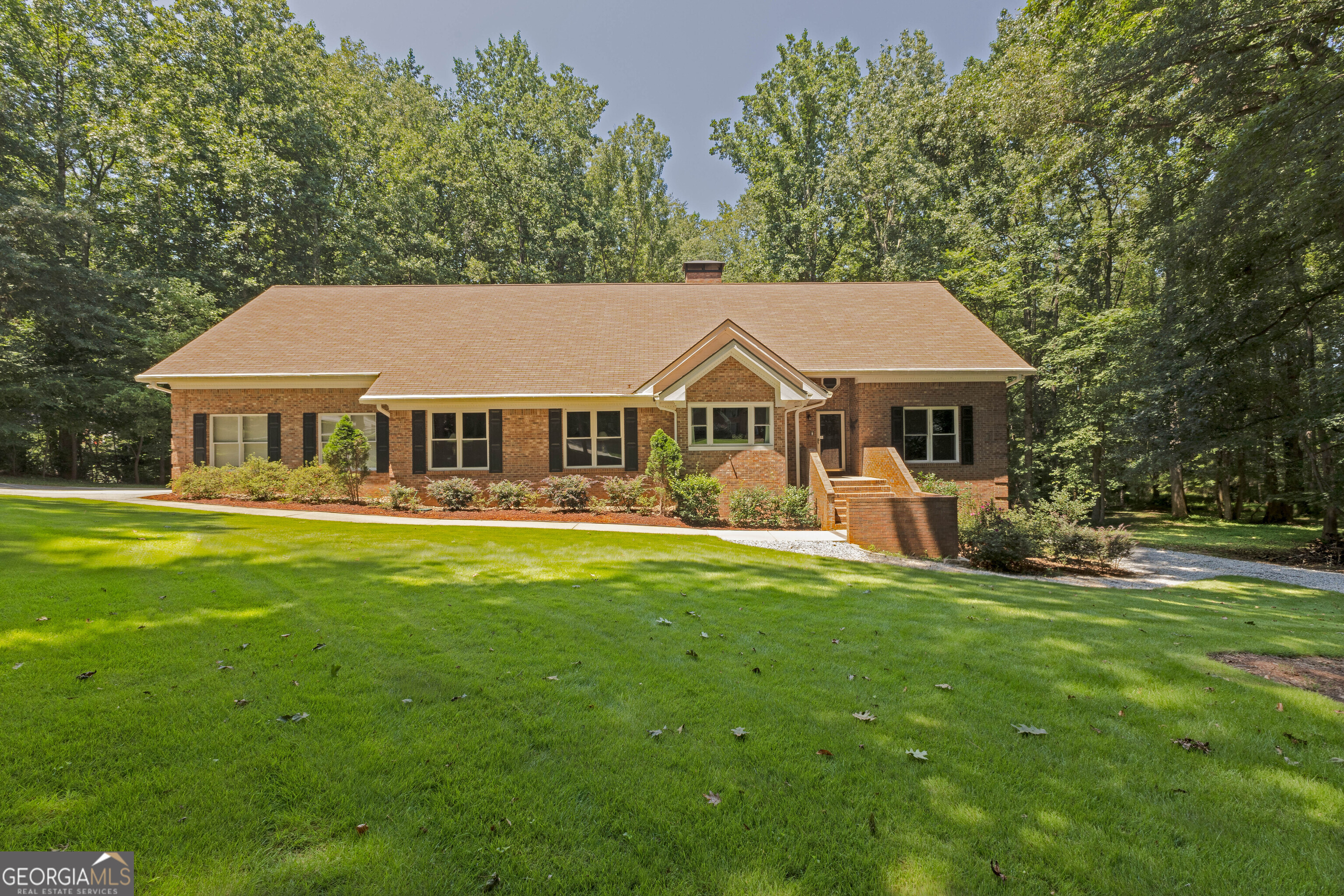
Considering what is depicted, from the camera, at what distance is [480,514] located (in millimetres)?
14508

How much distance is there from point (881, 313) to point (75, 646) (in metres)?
20.8

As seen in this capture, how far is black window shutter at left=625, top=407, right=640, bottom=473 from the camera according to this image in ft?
53.3

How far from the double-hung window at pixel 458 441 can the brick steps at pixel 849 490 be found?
9894mm

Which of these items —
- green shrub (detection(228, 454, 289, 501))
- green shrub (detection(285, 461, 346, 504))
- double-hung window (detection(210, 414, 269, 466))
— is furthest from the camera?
double-hung window (detection(210, 414, 269, 466))

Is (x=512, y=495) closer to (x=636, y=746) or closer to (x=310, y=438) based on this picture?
(x=310, y=438)

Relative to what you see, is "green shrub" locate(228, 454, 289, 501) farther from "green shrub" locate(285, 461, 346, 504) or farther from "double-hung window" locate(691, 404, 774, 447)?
"double-hung window" locate(691, 404, 774, 447)

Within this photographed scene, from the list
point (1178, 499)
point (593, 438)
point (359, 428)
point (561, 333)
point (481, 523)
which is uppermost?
point (561, 333)

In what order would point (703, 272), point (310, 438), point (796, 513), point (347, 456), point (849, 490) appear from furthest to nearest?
point (703, 272) → point (310, 438) → point (347, 456) → point (849, 490) → point (796, 513)

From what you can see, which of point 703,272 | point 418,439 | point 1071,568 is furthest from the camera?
point 703,272

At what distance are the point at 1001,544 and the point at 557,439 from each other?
1130cm

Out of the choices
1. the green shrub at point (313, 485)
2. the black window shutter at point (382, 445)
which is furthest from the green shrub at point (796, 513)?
the green shrub at point (313, 485)

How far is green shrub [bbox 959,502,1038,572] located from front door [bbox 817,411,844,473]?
5.68 m

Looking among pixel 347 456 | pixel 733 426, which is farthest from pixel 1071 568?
pixel 347 456

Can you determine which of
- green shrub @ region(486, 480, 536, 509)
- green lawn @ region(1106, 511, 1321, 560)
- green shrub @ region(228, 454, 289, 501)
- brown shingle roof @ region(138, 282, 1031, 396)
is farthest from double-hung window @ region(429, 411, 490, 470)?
green lawn @ region(1106, 511, 1321, 560)
